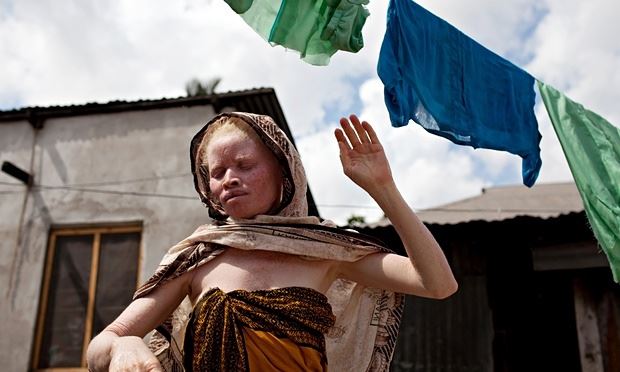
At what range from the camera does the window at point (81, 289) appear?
749cm

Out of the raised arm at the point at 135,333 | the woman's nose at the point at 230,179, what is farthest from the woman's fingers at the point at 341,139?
the raised arm at the point at 135,333

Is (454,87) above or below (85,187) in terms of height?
below

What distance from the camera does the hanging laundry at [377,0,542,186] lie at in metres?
3.42

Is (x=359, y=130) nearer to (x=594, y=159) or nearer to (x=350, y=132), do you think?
(x=350, y=132)

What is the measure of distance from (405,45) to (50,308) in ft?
19.4

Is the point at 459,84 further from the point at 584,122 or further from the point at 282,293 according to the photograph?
the point at 282,293

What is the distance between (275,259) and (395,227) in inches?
15.3

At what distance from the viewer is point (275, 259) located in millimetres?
2021

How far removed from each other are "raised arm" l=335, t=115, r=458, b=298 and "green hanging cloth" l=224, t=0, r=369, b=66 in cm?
86

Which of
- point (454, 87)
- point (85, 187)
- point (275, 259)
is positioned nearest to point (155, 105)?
point (85, 187)

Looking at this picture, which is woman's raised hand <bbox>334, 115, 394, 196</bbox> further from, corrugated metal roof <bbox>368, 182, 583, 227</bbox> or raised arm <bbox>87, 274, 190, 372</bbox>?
corrugated metal roof <bbox>368, 182, 583, 227</bbox>

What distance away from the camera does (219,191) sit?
2090 millimetres

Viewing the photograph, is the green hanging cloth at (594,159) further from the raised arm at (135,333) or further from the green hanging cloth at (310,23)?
the raised arm at (135,333)

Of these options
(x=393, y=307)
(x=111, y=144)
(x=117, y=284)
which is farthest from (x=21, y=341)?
(x=393, y=307)
